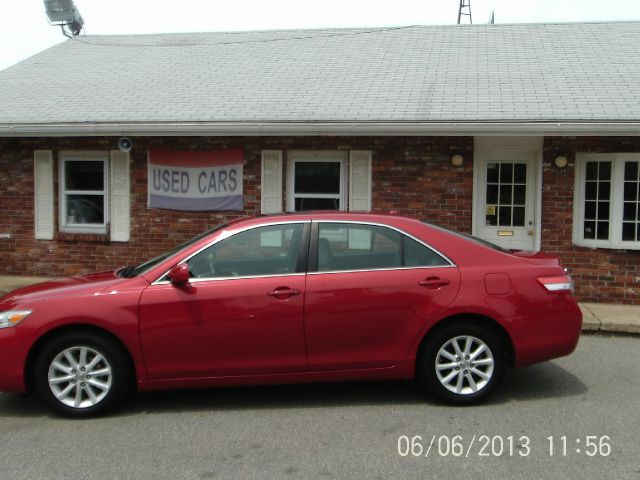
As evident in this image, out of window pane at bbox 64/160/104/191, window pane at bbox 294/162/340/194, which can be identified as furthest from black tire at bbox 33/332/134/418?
window pane at bbox 64/160/104/191

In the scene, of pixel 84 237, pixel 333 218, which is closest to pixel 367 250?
pixel 333 218

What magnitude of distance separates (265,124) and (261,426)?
520 centimetres

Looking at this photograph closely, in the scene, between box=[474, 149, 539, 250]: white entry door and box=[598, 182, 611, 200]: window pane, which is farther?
box=[474, 149, 539, 250]: white entry door

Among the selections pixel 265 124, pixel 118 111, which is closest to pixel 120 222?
pixel 118 111

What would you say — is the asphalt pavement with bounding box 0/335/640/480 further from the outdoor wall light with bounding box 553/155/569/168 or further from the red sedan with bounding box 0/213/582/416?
the outdoor wall light with bounding box 553/155/569/168

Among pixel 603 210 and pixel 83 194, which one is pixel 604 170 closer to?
pixel 603 210

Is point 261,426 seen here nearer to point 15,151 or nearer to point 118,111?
point 118,111

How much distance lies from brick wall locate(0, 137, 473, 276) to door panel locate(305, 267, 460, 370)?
4503 mm

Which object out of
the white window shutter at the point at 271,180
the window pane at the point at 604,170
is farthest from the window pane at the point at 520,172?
the white window shutter at the point at 271,180

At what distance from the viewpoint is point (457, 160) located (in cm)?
898

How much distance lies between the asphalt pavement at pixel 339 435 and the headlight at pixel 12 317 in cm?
74

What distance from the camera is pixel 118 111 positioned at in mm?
9758

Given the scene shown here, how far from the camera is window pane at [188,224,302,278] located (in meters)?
4.86

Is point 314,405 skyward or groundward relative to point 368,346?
groundward
